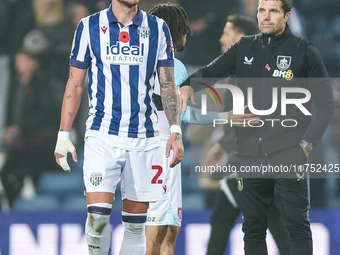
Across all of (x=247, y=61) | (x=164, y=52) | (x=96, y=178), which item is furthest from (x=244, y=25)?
(x=96, y=178)

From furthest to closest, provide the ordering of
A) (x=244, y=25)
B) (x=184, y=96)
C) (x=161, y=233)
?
(x=244, y=25)
(x=161, y=233)
(x=184, y=96)

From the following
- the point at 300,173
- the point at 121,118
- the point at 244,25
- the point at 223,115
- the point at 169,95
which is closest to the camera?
the point at 121,118

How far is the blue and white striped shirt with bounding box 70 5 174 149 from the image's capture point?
8.59 feet

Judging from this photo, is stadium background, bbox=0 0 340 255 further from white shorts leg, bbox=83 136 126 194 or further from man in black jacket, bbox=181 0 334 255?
white shorts leg, bbox=83 136 126 194

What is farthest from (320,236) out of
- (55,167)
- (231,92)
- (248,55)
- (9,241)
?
(9,241)

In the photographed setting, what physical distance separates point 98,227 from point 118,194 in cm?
150

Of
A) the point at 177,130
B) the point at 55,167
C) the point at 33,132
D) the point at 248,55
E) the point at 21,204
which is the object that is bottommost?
the point at 21,204

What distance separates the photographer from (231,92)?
3.81m

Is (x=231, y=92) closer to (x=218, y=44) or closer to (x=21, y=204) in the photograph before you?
(x=218, y=44)

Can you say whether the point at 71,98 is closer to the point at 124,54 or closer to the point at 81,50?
the point at 81,50

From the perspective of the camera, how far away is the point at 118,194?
4.02m

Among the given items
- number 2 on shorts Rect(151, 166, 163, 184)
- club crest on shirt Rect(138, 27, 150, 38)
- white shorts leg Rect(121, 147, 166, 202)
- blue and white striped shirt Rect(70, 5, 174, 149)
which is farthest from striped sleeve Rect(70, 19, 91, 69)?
number 2 on shorts Rect(151, 166, 163, 184)

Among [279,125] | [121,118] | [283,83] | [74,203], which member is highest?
[283,83]

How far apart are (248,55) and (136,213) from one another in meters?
1.17
